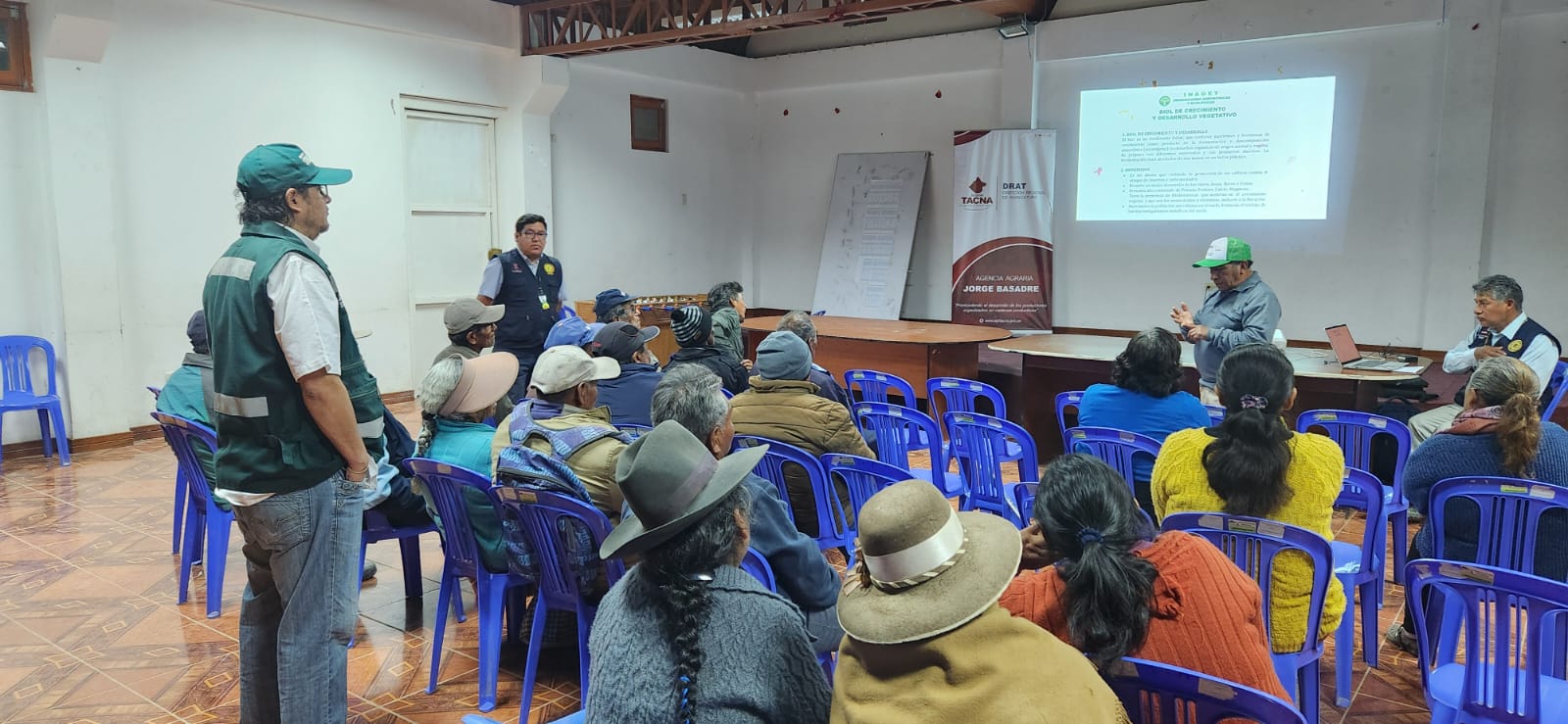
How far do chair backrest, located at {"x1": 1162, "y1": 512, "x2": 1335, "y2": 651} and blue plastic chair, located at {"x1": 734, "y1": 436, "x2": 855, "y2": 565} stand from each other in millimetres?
1157

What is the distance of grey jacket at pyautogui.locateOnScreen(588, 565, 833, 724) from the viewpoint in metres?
1.26

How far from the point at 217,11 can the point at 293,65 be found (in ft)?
1.83

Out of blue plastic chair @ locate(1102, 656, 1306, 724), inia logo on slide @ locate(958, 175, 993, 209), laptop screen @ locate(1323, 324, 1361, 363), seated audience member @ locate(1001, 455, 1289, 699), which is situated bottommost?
blue plastic chair @ locate(1102, 656, 1306, 724)

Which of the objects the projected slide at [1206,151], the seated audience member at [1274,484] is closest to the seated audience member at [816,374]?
the seated audience member at [1274,484]

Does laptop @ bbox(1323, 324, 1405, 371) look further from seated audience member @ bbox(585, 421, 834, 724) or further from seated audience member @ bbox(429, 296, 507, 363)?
seated audience member @ bbox(585, 421, 834, 724)

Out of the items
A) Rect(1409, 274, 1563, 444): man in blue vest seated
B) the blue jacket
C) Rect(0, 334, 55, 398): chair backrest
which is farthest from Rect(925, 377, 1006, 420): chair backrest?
Rect(0, 334, 55, 398): chair backrest

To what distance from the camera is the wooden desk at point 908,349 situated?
6082 mm

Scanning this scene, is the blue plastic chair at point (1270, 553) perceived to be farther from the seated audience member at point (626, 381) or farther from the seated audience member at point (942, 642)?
the seated audience member at point (626, 381)

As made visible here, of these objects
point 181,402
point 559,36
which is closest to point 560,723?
point 181,402

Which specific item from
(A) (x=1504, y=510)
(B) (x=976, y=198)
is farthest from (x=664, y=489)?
(B) (x=976, y=198)

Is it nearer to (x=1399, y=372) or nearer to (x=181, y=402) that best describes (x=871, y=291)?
(x=1399, y=372)

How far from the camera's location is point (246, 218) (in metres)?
2.15

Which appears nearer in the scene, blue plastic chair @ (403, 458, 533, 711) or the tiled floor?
blue plastic chair @ (403, 458, 533, 711)

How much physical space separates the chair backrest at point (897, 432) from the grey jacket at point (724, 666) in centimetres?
238
